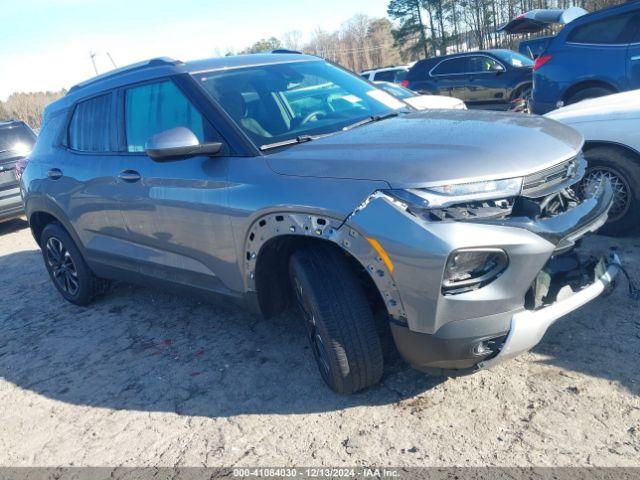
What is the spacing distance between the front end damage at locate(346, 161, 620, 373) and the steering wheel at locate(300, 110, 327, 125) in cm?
111

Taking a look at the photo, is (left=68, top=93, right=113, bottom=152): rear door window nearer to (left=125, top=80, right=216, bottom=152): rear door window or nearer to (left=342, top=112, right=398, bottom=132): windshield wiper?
(left=125, top=80, right=216, bottom=152): rear door window

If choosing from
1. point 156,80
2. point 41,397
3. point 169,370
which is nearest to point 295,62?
point 156,80

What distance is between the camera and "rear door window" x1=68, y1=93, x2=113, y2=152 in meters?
4.09

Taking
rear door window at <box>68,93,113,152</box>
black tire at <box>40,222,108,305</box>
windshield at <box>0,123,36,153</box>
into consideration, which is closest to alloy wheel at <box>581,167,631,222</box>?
rear door window at <box>68,93,113,152</box>

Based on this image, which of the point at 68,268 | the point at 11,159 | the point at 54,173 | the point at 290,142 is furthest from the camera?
the point at 11,159

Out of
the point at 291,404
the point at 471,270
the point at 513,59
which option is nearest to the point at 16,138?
the point at 291,404

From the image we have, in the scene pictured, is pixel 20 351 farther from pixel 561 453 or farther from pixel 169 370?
pixel 561 453

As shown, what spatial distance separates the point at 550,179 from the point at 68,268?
13.5ft

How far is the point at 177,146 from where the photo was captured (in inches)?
117

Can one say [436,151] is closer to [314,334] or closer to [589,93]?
[314,334]

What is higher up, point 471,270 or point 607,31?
point 607,31

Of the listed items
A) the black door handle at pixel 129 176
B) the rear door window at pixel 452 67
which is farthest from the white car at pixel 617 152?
the rear door window at pixel 452 67

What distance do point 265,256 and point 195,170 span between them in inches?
27.6

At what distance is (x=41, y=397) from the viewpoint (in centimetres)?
355
